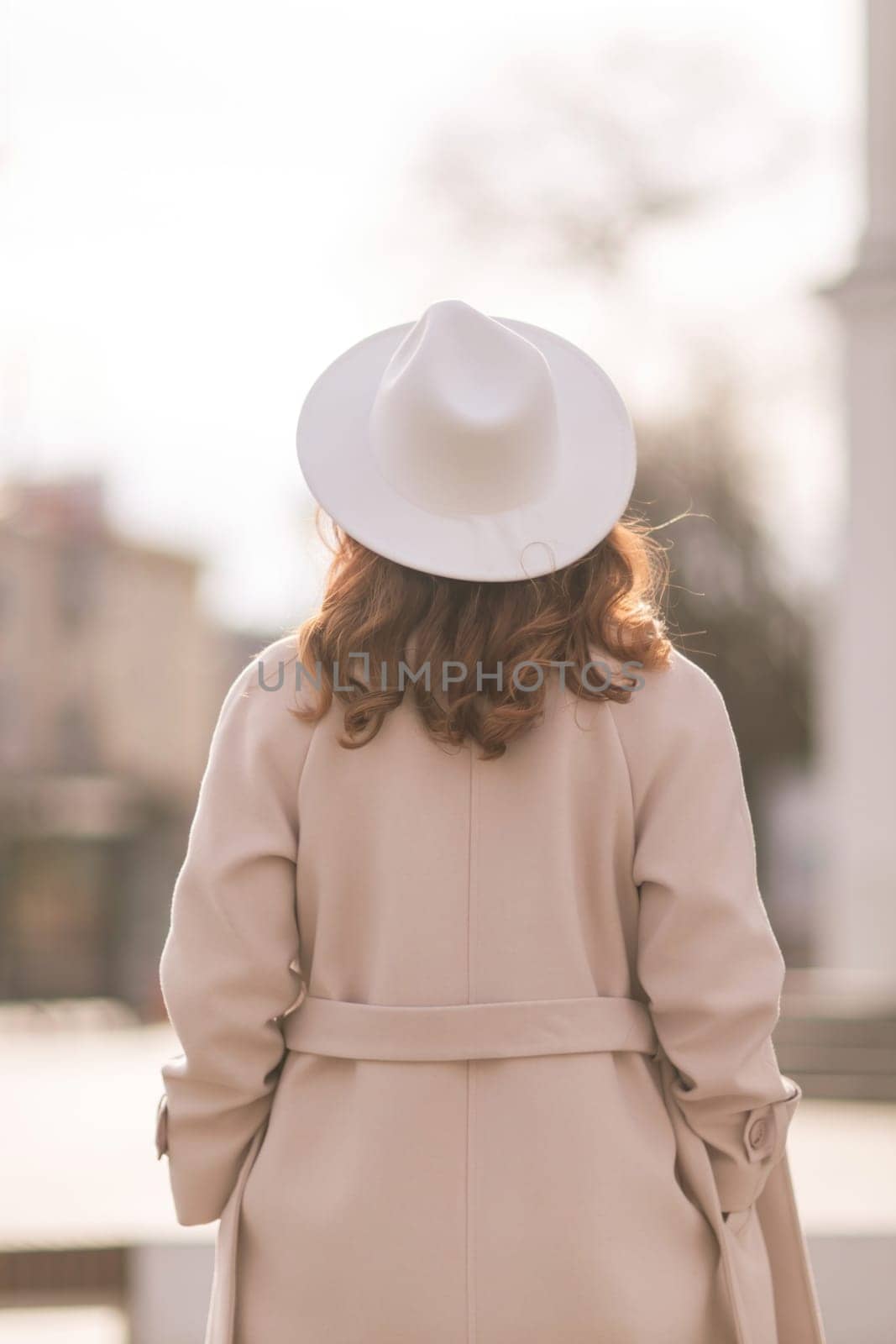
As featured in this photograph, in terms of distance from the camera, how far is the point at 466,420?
75.6 inches

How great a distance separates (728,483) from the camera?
22.0 meters

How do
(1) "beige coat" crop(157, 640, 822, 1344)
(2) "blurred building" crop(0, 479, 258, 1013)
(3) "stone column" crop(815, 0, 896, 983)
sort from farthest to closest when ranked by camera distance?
(2) "blurred building" crop(0, 479, 258, 1013) → (3) "stone column" crop(815, 0, 896, 983) → (1) "beige coat" crop(157, 640, 822, 1344)

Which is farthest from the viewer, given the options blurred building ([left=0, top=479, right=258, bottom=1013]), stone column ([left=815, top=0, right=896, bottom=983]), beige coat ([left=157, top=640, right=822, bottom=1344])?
blurred building ([left=0, top=479, right=258, bottom=1013])

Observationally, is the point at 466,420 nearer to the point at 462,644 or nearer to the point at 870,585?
the point at 462,644

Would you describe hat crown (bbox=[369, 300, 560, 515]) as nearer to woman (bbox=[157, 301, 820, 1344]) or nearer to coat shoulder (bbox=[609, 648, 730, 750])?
woman (bbox=[157, 301, 820, 1344])

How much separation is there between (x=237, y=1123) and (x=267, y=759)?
44cm

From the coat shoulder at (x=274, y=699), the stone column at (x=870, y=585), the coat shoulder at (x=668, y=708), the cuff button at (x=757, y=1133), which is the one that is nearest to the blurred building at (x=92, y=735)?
the stone column at (x=870, y=585)

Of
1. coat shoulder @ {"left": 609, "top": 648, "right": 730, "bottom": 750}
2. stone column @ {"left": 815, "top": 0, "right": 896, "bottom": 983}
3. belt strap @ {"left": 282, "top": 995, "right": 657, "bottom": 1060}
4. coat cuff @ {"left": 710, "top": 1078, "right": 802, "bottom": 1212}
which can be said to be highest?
stone column @ {"left": 815, "top": 0, "right": 896, "bottom": 983}

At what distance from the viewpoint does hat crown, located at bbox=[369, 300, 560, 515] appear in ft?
6.34

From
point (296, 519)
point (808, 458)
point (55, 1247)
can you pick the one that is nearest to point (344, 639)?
point (55, 1247)

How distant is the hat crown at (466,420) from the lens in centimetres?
193

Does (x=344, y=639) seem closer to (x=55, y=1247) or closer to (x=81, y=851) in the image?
(x=55, y=1247)

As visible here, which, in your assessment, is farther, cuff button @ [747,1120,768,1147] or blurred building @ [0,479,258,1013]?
blurred building @ [0,479,258,1013]

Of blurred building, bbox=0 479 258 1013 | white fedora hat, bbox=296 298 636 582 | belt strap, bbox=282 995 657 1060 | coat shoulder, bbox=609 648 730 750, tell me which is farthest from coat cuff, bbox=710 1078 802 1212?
blurred building, bbox=0 479 258 1013
